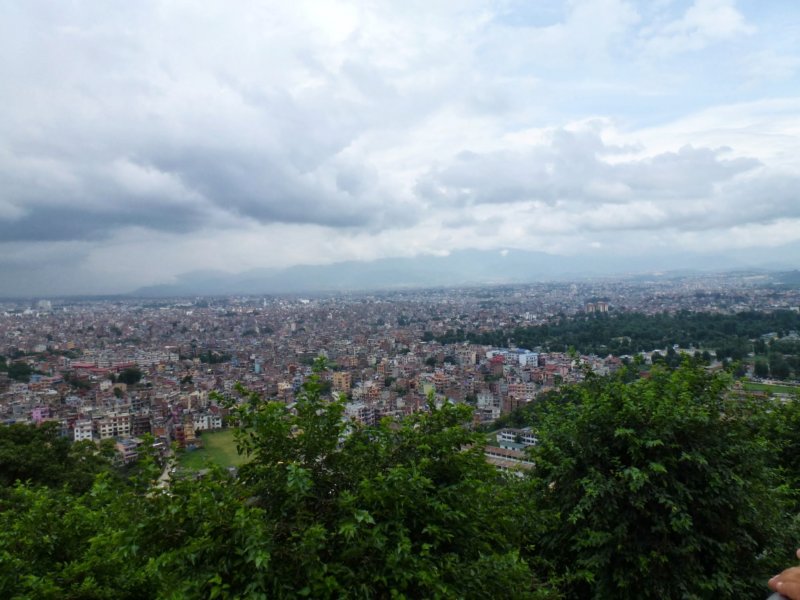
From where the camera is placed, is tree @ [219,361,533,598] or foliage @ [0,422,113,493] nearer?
tree @ [219,361,533,598]

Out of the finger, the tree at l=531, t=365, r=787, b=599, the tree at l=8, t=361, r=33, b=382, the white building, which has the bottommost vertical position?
the white building

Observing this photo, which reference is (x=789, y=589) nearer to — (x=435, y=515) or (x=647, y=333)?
(x=435, y=515)

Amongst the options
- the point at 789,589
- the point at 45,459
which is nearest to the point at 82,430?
the point at 45,459

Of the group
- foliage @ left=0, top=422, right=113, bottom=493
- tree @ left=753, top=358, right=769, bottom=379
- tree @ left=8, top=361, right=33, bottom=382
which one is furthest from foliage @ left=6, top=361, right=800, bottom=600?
tree @ left=8, top=361, right=33, bottom=382

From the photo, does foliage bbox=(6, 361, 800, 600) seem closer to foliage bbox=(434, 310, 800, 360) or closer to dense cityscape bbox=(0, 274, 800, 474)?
dense cityscape bbox=(0, 274, 800, 474)

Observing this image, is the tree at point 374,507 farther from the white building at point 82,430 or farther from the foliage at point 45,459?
the white building at point 82,430

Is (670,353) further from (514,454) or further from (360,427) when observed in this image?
(360,427)

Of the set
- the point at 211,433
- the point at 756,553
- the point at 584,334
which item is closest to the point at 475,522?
the point at 756,553

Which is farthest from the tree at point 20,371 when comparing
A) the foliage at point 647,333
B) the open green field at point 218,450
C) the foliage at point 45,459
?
the foliage at point 647,333
